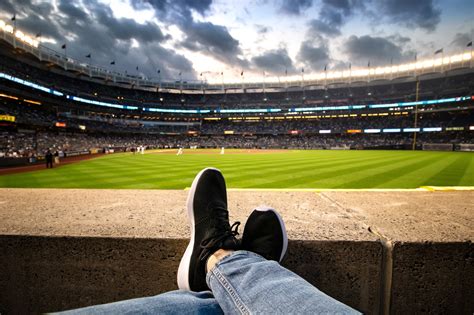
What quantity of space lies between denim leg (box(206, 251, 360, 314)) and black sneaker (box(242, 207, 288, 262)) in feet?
0.30

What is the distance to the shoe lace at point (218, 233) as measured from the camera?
1.39 metres

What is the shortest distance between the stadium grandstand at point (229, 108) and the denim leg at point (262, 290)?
3466cm

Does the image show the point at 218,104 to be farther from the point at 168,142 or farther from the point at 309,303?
the point at 309,303

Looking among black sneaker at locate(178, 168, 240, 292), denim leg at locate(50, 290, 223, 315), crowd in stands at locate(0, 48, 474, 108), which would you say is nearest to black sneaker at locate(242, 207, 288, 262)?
black sneaker at locate(178, 168, 240, 292)

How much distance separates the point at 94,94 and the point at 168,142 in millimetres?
20038

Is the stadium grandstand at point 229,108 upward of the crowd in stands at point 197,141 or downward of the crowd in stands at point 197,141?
upward

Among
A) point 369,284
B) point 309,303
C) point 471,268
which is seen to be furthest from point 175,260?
point 471,268

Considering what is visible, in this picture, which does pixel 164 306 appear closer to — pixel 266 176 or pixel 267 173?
pixel 266 176

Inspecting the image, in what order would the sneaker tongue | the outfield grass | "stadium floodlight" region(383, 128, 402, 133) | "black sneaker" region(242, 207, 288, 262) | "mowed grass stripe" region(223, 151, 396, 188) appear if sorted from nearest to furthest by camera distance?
1. "black sneaker" region(242, 207, 288, 262)
2. the sneaker tongue
3. the outfield grass
4. "mowed grass stripe" region(223, 151, 396, 188)
5. "stadium floodlight" region(383, 128, 402, 133)

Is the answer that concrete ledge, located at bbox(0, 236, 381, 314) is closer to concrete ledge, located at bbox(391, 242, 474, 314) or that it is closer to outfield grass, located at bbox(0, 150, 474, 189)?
concrete ledge, located at bbox(391, 242, 474, 314)

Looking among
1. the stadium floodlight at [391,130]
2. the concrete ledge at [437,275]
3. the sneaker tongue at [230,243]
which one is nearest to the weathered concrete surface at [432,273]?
the concrete ledge at [437,275]

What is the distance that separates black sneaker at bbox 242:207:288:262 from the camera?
132cm

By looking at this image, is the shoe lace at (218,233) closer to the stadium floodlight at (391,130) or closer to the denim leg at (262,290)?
the denim leg at (262,290)

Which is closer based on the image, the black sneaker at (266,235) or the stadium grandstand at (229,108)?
the black sneaker at (266,235)
